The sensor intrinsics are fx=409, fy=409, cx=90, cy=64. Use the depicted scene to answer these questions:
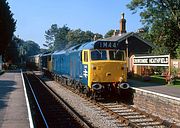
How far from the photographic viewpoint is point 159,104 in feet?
54.2

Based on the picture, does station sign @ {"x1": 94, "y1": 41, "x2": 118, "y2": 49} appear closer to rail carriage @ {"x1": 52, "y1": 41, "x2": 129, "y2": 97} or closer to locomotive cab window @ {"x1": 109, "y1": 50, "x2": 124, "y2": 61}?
rail carriage @ {"x1": 52, "y1": 41, "x2": 129, "y2": 97}

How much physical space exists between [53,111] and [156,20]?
102 ft

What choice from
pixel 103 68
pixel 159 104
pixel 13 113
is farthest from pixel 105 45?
pixel 13 113

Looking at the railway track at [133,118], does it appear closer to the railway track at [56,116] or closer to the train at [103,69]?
the train at [103,69]

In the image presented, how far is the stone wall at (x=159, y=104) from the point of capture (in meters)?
15.1

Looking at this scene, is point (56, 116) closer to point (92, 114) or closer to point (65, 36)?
point (92, 114)

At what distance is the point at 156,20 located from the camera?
4688 cm

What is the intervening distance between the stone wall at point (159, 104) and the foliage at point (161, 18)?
93.7 ft

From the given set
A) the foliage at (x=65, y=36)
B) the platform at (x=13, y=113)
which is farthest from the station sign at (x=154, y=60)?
the foliage at (x=65, y=36)

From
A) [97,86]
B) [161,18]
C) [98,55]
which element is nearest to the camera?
[97,86]

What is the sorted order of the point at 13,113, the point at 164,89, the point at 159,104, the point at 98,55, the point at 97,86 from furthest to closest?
the point at 164,89
the point at 98,55
the point at 97,86
the point at 159,104
the point at 13,113

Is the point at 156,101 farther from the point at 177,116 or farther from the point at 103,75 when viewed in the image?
the point at 103,75

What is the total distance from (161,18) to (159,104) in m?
31.8

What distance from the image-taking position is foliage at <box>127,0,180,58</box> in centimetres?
4662
